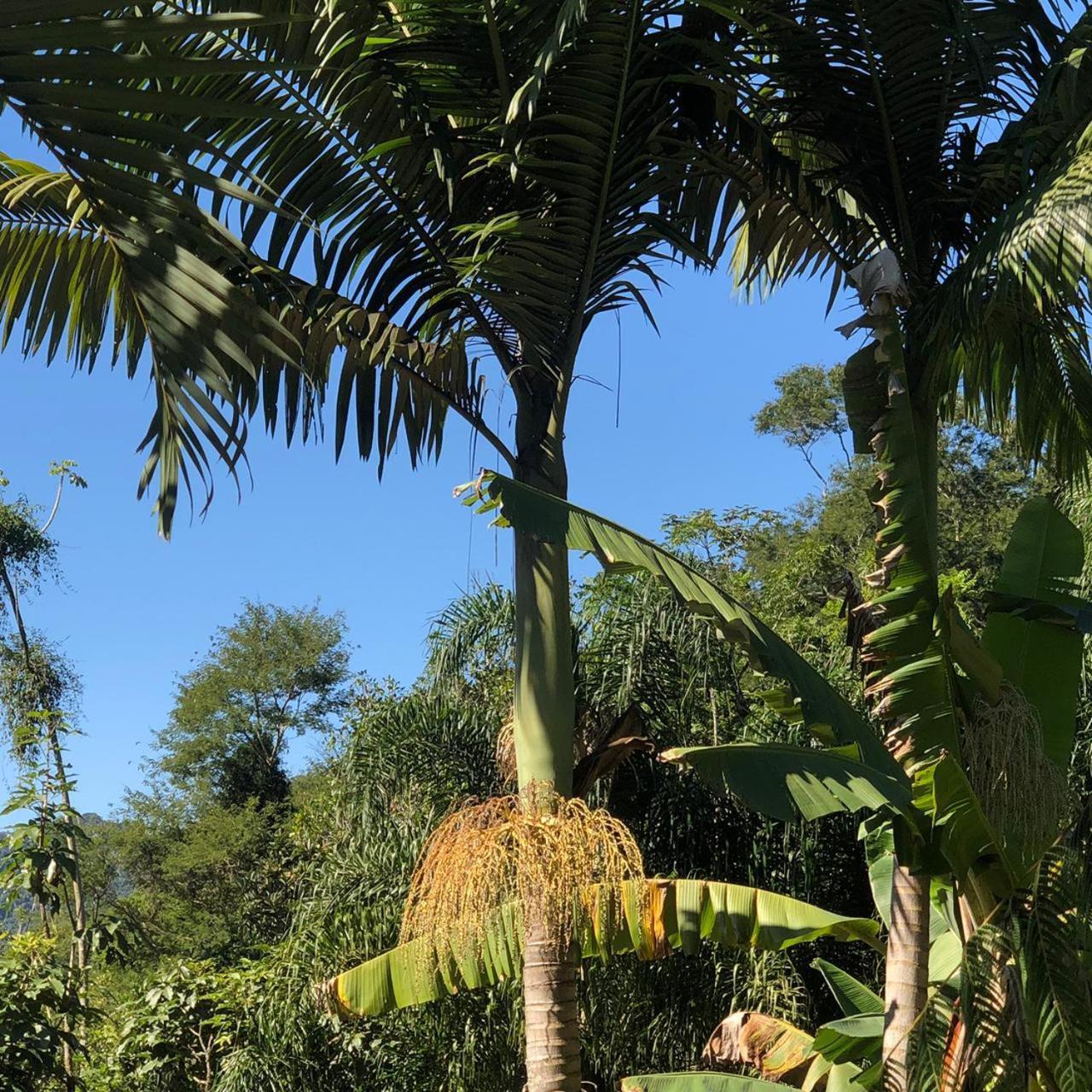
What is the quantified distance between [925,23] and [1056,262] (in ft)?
5.64

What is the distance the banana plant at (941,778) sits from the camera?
15.3 ft

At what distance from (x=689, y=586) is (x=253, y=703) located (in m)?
24.1

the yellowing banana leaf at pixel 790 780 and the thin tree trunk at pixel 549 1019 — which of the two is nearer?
the yellowing banana leaf at pixel 790 780

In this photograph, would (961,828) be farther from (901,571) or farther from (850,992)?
(850,992)

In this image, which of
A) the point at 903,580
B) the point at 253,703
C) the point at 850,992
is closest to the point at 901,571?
the point at 903,580

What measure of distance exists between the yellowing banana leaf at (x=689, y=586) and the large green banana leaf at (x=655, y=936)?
1.22 meters

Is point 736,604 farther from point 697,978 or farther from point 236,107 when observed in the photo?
point 697,978

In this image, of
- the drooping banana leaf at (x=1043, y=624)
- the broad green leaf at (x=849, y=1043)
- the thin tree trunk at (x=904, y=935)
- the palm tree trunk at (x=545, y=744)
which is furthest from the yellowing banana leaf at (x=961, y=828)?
the palm tree trunk at (x=545, y=744)

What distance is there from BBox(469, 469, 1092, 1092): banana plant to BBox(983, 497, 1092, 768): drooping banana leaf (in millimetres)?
192

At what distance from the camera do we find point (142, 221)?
2.29 m

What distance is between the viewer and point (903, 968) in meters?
5.27

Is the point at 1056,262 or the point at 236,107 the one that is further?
the point at 1056,262

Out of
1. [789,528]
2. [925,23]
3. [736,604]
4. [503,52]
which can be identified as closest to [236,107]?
[736,604]

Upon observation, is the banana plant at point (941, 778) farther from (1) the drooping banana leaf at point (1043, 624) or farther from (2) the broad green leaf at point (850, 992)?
(2) the broad green leaf at point (850, 992)
